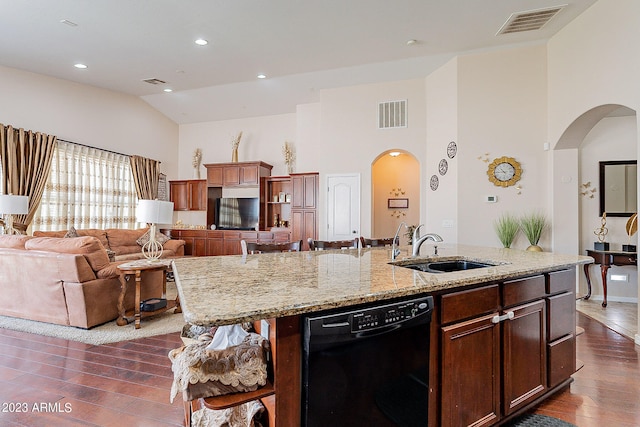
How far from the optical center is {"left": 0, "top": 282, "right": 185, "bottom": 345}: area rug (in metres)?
3.12

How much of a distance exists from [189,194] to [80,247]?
475 centimetres

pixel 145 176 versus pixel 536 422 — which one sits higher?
pixel 145 176

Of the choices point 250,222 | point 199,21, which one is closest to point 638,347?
point 199,21

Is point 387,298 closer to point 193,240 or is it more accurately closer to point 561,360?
point 561,360

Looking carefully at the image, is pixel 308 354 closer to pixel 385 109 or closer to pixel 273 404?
pixel 273 404

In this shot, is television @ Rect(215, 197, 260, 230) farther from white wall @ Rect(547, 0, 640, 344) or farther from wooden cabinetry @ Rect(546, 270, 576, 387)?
wooden cabinetry @ Rect(546, 270, 576, 387)

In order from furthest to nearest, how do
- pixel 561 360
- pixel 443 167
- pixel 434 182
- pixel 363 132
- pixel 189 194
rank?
pixel 189 194 → pixel 363 132 → pixel 434 182 → pixel 443 167 → pixel 561 360

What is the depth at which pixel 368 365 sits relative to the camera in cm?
124

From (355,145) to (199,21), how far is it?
129 inches

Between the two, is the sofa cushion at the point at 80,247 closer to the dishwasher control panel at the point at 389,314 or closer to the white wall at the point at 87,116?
the white wall at the point at 87,116

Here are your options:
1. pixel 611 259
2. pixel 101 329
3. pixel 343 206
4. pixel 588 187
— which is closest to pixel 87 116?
pixel 101 329

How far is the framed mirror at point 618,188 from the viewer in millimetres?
4562

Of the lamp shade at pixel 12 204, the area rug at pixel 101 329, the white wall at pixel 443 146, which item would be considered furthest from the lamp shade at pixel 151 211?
the white wall at pixel 443 146

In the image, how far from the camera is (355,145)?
20.3 feet
